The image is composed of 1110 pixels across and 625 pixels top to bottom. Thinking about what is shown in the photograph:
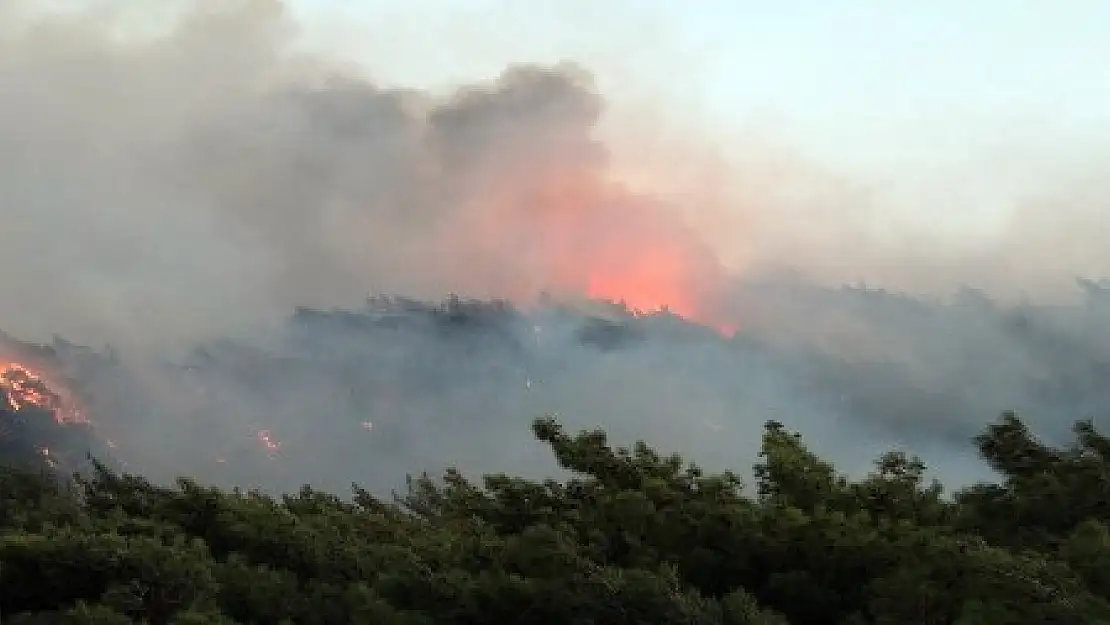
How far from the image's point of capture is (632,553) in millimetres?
8922

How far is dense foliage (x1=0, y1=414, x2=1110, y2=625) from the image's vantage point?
274 inches

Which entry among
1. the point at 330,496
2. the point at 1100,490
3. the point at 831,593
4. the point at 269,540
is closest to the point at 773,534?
the point at 831,593

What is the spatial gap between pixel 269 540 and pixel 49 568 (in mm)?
2399

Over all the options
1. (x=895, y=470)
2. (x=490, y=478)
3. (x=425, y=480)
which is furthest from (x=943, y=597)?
(x=425, y=480)

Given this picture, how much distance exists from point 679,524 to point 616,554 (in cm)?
68

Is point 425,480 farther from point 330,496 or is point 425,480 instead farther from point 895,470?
point 895,470

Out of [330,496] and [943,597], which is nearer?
[943,597]

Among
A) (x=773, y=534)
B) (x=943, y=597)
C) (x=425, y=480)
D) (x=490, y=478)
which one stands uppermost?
(x=425, y=480)

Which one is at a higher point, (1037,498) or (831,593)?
(1037,498)

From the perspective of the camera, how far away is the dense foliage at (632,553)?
696 centimetres

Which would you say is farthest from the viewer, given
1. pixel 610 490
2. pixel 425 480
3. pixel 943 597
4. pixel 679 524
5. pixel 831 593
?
pixel 425 480

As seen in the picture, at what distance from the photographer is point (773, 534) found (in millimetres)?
8688

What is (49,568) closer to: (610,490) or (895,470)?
(610,490)

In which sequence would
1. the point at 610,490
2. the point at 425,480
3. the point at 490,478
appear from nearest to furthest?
the point at 610,490 < the point at 490,478 < the point at 425,480
